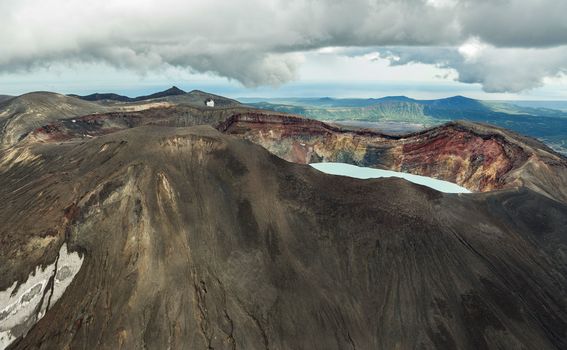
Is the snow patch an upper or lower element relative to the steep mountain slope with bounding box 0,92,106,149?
lower

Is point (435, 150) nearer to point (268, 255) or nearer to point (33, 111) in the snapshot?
point (268, 255)

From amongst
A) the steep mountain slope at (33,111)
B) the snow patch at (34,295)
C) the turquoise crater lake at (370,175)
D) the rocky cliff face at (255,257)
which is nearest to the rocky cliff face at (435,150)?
the turquoise crater lake at (370,175)

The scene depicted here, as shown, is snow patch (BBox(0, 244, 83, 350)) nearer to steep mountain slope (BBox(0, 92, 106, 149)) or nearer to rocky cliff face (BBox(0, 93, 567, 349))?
rocky cliff face (BBox(0, 93, 567, 349))

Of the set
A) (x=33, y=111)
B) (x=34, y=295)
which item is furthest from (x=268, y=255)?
(x=33, y=111)

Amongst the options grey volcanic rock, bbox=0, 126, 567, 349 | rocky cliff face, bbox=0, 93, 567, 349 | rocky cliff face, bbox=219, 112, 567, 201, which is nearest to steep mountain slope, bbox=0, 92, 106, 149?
rocky cliff face, bbox=219, 112, 567, 201

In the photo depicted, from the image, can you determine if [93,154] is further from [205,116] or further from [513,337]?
[205,116]

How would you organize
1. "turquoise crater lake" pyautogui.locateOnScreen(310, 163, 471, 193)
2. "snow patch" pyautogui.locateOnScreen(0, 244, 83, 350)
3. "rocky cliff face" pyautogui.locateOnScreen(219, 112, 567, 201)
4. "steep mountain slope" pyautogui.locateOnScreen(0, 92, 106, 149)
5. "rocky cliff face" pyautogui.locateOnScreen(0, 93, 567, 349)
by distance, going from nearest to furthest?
1. "snow patch" pyautogui.locateOnScreen(0, 244, 83, 350)
2. "rocky cliff face" pyautogui.locateOnScreen(0, 93, 567, 349)
3. "rocky cliff face" pyautogui.locateOnScreen(219, 112, 567, 201)
4. "turquoise crater lake" pyautogui.locateOnScreen(310, 163, 471, 193)
5. "steep mountain slope" pyautogui.locateOnScreen(0, 92, 106, 149)

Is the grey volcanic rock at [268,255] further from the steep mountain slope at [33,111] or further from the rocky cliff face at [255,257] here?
the steep mountain slope at [33,111]
